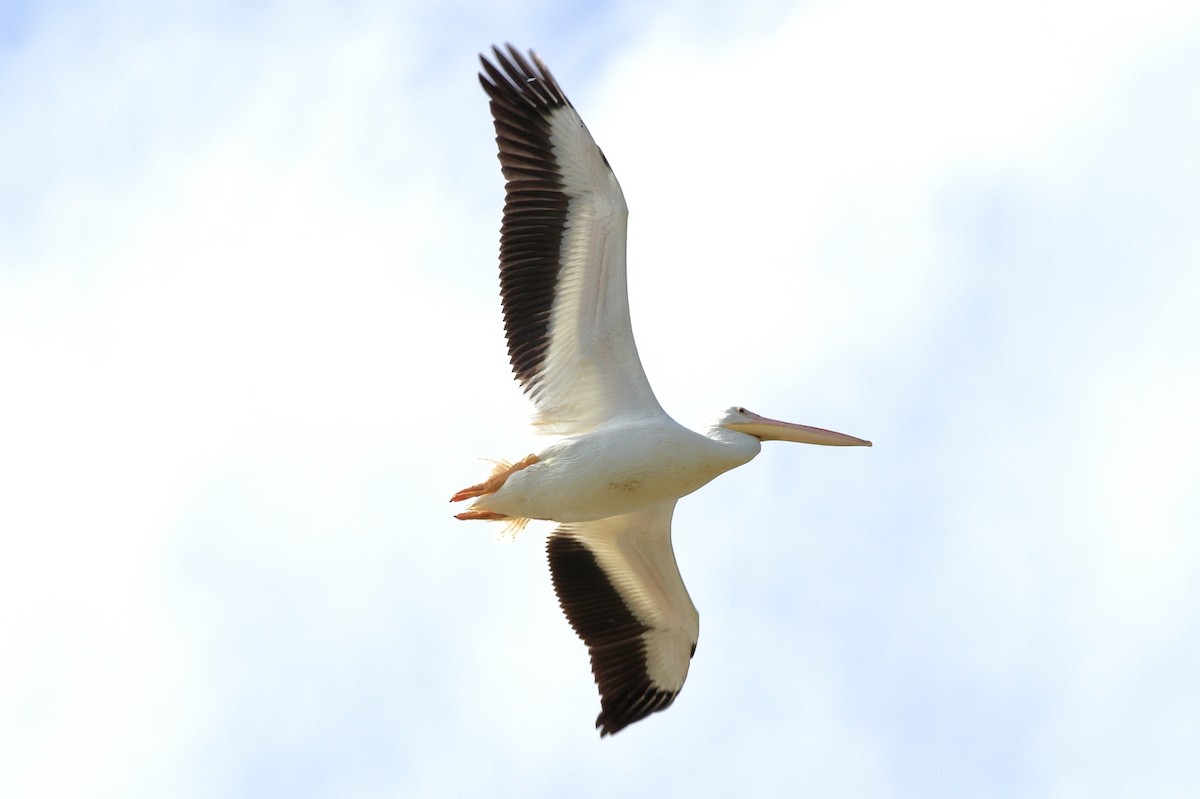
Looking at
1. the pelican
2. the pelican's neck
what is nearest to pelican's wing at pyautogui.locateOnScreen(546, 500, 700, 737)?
the pelican

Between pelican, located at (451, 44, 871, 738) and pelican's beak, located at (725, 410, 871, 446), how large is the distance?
0.05ft

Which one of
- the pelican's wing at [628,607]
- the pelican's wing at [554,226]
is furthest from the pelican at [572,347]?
the pelican's wing at [628,607]

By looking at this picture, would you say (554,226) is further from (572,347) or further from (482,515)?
(482,515)

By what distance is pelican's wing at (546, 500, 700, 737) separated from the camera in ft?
42.9

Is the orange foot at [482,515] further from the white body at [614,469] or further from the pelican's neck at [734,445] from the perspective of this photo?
the pelican's neck at [734,445]

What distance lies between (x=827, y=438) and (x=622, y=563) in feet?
5.43

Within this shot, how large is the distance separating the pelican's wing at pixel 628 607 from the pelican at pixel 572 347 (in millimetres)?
498

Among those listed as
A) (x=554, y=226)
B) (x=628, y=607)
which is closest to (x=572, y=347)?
(x=554, y=226)

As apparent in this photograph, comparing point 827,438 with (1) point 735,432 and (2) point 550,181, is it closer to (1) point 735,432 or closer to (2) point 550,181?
(1) point 735,432

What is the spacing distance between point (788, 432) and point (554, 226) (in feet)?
7.41

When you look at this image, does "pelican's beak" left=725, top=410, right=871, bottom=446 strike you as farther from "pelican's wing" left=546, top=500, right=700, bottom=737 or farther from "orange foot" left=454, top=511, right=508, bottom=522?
"orange foot" left=454, top=511, right=508, bottom=522

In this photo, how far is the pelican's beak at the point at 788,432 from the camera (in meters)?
12.6

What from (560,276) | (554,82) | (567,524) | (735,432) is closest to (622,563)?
(567,524)

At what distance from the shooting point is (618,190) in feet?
38.4
